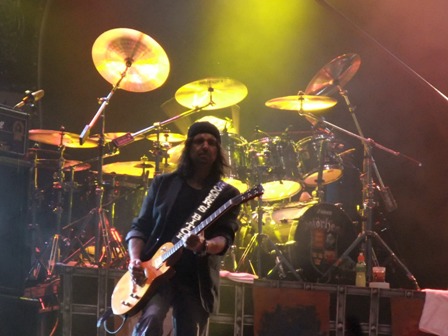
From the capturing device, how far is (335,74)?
281 inches

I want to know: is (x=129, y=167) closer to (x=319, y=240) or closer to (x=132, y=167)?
(x=132, y=167)

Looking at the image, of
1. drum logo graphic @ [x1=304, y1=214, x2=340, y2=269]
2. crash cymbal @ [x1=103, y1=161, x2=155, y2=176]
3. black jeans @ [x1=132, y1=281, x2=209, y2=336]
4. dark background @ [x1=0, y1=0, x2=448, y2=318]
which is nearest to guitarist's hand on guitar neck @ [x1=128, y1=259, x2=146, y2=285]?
black jeans @ [x1=132, y1=281, x2=209, y2=336]

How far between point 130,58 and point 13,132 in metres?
1.80

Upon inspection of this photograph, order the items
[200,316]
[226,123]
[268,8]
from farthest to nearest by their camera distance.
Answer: [268,8] → [226,123] → [200,316]

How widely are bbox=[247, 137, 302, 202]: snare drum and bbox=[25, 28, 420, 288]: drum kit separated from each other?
0.04 feet

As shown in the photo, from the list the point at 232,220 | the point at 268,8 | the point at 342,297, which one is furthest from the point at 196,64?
the point at 232,220

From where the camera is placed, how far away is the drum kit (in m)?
6.54

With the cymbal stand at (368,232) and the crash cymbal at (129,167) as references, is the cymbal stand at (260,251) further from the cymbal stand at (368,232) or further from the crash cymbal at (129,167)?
the crash cymbal at (129,167)

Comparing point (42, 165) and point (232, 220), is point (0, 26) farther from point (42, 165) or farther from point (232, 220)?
point (232, 220)

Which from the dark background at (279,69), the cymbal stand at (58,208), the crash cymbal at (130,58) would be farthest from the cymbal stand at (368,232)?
the cymbal stand at (58,208)

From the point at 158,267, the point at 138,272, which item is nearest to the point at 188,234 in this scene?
the point at 158,267

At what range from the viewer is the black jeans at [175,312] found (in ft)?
11.8

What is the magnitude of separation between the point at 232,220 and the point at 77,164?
4358mm

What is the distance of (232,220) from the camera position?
3865 millimetres
